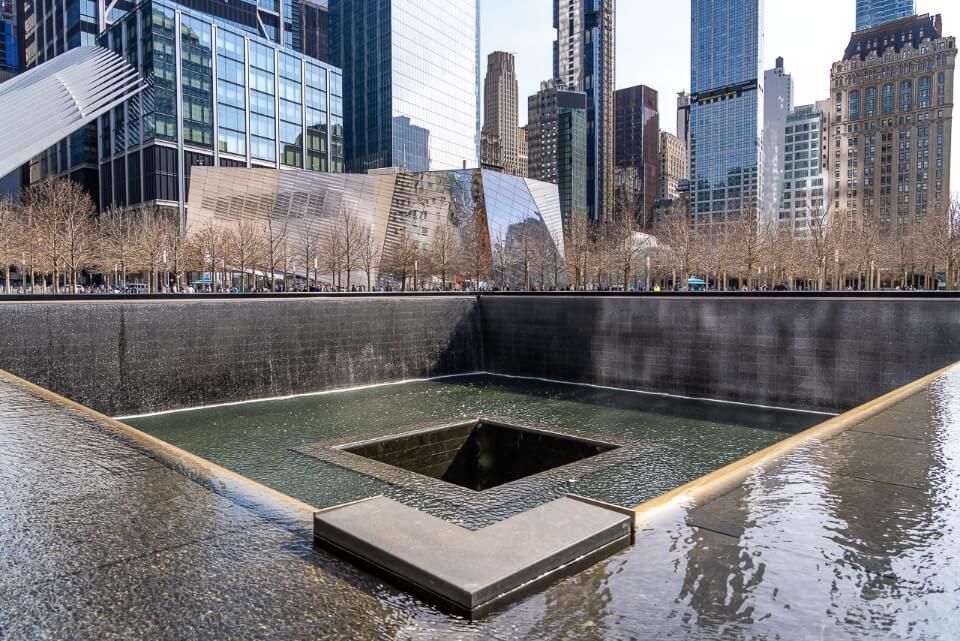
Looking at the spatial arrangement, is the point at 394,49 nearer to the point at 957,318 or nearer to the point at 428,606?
the point at 957,318

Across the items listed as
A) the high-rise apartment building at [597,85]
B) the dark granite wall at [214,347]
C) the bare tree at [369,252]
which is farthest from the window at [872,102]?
the dark granite wall at [214,347]

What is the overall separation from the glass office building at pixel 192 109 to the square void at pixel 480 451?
5128 cm

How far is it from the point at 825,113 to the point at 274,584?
143m

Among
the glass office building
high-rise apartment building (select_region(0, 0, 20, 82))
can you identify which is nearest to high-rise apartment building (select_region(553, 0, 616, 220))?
the glass office building

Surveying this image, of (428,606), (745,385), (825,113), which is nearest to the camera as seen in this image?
(428,606)

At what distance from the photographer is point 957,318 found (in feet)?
43.1

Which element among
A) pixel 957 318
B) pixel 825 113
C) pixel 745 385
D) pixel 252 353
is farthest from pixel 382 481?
pixel 825 113

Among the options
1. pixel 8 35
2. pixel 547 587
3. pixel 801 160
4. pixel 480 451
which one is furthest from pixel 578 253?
pixel 8 35

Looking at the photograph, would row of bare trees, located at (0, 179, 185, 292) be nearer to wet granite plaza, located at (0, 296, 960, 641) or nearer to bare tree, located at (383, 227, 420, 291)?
bare tree, located at (383, 227, 420, 291)

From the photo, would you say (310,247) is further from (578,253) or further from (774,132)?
(774,132)

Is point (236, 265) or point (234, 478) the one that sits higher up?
point (236, 265)

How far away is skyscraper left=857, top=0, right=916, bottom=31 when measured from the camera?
630ft

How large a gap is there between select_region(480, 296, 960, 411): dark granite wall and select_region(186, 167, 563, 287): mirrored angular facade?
2531 cm

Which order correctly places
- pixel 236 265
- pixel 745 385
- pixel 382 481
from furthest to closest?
pixel 236 265, pixel 745 385, pixel 382 481
